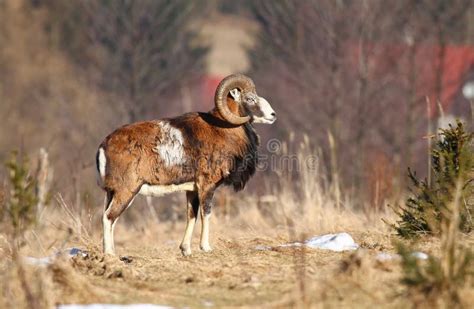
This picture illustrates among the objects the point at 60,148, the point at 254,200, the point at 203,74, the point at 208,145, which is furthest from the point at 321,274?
the point at 203,74

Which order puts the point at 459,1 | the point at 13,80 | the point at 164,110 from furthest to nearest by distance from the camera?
the point at 13,80 < the point at 164,110 < the point at 459,1

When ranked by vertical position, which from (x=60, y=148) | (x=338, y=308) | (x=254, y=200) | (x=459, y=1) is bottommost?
(x=338, y=308)

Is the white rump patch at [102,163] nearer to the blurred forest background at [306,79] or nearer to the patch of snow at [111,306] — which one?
the patch of snow at [111,306]

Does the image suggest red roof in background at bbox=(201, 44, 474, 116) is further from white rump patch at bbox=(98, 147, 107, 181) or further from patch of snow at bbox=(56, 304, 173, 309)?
patch of snow at bbox=(56, 304, 173, 309)

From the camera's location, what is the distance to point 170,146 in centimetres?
1271

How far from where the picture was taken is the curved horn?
13.5 meters

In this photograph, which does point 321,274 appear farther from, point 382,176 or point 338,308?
point 382,176

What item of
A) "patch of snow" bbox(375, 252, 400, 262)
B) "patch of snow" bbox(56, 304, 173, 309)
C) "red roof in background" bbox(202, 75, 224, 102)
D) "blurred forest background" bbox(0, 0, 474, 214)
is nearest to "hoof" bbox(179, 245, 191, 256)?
"patch of snow" bbox(375, 252, 400, 262)

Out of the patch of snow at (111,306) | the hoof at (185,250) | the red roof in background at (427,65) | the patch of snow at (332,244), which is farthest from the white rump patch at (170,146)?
the red roof in background at (427,65)

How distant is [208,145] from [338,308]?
4.68 metres

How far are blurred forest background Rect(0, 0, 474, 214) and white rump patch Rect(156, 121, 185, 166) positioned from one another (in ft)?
20.5

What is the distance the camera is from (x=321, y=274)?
986 centimetres

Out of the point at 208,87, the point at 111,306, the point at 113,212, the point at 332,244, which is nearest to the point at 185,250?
the point at 113,212

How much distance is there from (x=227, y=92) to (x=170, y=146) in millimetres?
1485
